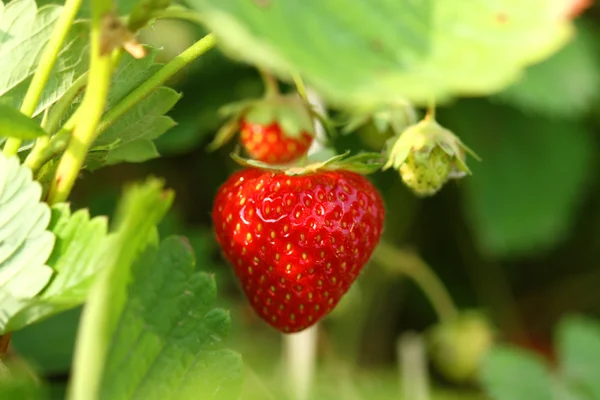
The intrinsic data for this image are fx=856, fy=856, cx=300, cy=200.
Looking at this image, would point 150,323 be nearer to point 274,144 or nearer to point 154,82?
point 154,82

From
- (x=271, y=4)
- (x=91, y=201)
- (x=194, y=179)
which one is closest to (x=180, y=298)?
(x=271, y=4)

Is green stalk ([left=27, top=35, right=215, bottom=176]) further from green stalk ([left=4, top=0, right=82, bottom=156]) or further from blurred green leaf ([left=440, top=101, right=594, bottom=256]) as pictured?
blurred green leaf ([left=440, top=101, right=594, bottom=256])

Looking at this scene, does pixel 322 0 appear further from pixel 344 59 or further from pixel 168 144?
pixel 168 144

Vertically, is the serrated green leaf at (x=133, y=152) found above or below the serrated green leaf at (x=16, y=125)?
below

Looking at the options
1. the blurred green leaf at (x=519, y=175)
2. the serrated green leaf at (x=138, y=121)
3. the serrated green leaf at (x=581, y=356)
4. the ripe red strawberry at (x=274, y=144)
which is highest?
the serrated green leaf at (x=138, y=121)

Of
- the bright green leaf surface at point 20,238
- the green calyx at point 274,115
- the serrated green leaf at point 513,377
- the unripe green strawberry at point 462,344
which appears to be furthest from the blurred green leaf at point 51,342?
the unripe green strawberry at point 462,344

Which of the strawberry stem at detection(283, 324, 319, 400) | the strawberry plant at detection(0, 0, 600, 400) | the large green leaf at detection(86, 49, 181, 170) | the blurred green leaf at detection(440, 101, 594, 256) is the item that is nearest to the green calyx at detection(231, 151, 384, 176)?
the strawberry plant at detection(0, 0, 600, 400)

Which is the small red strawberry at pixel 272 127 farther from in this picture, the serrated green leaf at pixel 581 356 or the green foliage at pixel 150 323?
the serrated green leaf at pixel 581 356
